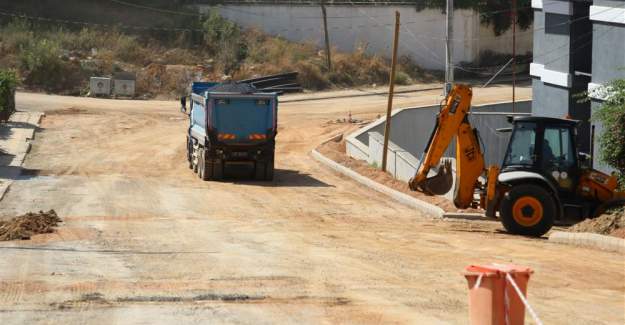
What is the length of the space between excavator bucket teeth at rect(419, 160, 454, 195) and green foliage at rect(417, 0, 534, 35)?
43.1 metres

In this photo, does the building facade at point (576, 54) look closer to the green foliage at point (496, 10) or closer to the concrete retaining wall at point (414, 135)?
the concrete retaining wall at point (414, 135)

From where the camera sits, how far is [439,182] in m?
21.4

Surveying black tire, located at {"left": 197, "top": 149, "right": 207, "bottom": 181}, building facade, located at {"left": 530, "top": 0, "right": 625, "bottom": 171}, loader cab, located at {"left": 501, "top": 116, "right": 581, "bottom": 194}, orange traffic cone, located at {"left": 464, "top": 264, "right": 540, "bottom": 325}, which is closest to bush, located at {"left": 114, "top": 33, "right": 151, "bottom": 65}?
black tire, located at {"left": 197, "top": 149, "right": 207, "bottom": 181}

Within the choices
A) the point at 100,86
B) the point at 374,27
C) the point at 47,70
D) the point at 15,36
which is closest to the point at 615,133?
the point at 100,86

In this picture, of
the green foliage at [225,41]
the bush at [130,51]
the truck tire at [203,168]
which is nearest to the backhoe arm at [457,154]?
the truck tire at [203,168]

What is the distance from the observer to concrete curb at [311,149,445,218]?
2430cm

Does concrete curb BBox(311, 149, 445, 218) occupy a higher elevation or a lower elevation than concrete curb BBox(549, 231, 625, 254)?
higher

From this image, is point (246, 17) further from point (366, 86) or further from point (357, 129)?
point (357, 129)

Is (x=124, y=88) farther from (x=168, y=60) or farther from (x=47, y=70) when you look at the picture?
(x=168, y=60)

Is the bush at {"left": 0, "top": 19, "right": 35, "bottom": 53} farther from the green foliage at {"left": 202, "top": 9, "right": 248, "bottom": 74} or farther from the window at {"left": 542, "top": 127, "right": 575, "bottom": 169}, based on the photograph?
the window at {"left": 542, "top": 127, "right": 575, "bottom": 169}

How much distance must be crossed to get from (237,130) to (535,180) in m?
12.0

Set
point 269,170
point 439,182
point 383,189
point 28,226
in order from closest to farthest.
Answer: point 28,226 → point 439,182 → point 383,189 → point 269,170

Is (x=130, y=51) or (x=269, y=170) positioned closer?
(x=269, y=170)

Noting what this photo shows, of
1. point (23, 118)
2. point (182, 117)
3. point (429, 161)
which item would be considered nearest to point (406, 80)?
point (182, 117)
